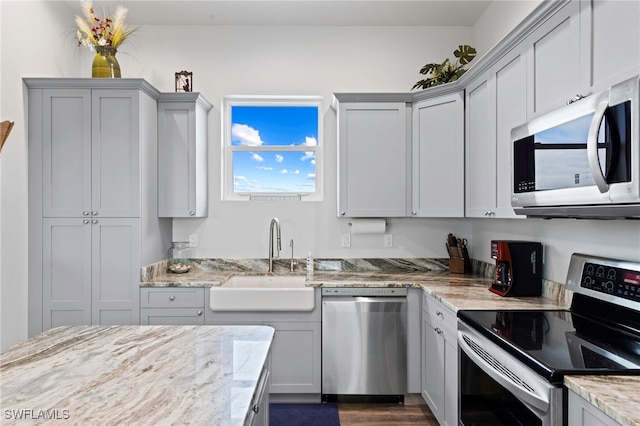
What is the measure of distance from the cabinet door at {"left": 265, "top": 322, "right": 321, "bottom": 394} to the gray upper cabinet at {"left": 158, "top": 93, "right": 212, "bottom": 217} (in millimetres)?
1217

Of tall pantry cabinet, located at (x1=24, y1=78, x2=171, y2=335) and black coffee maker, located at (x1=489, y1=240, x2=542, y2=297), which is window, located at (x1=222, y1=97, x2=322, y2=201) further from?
black coffee maker, located at (x1=489, y1=240, x2=542, y2=297)

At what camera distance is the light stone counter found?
1021mm

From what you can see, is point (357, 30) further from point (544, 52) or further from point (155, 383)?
point (155, 383)

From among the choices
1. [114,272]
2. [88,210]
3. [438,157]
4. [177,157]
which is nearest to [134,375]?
[114,272]

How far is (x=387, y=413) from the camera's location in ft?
9.55

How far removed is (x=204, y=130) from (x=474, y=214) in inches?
89.7

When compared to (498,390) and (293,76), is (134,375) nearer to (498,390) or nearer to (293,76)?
(498,390)

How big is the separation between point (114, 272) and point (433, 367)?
90.2 inches

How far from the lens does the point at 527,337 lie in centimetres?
163

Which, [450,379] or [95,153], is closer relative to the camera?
[450,379]

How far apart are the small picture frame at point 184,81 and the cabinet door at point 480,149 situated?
218 cm

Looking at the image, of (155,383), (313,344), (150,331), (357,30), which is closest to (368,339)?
(313,344)

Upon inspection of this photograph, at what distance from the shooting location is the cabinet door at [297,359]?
3.01m

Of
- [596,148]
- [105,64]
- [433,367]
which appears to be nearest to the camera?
[596,148]
